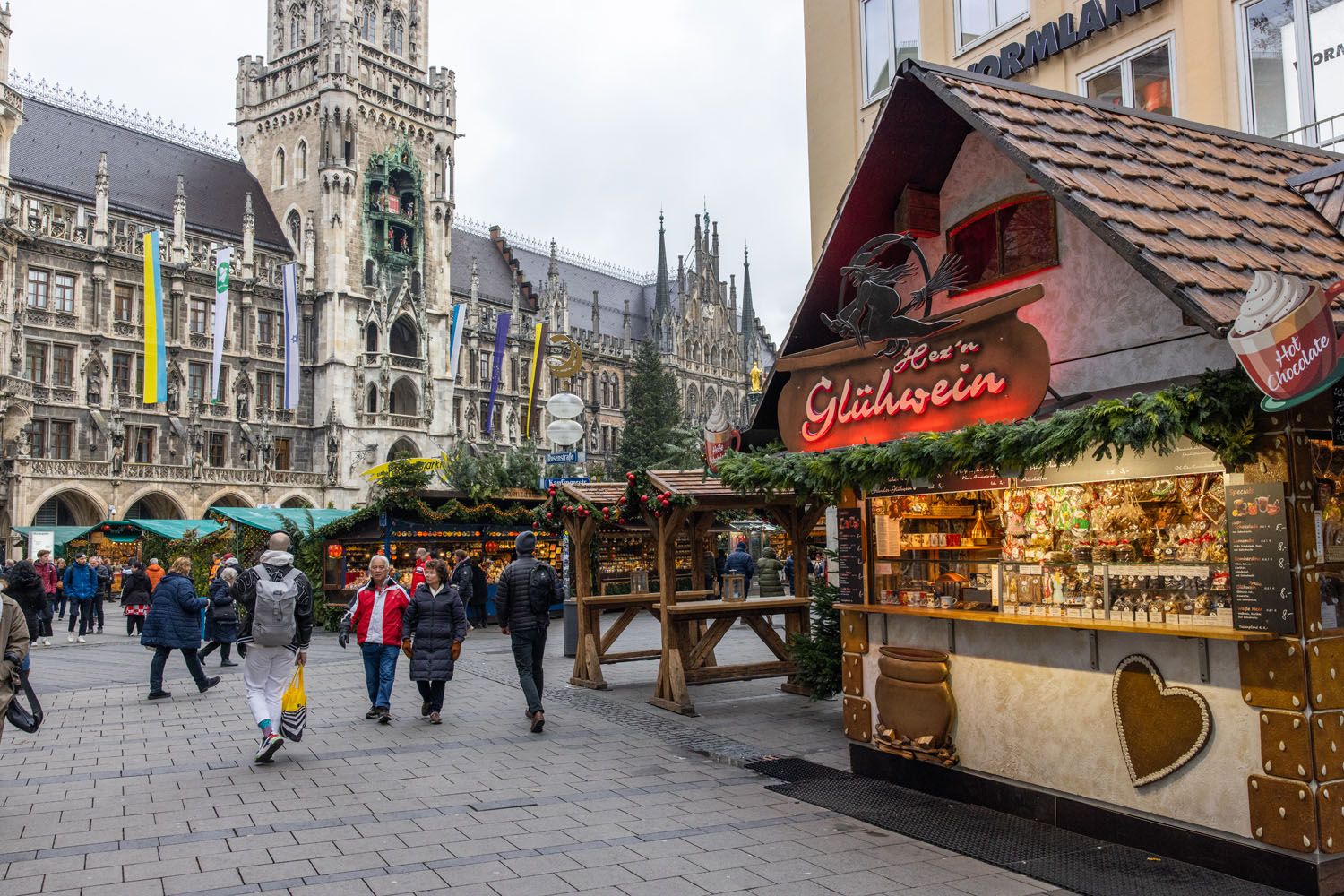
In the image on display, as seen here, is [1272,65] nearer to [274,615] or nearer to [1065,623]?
[1065,623]

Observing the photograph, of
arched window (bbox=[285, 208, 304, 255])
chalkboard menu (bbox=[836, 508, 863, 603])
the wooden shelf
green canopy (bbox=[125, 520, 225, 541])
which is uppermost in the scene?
arched window (bbox=[285, 208, 304, 255])

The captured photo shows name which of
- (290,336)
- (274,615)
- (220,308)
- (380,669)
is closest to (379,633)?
(380,669)

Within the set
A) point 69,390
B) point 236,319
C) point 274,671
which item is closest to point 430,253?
point 236,319

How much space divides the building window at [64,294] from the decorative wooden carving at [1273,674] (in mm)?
47760

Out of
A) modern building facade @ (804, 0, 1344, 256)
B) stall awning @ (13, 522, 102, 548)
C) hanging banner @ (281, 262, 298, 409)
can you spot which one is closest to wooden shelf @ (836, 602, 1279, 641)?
modern building facade @ (804, 0, 1344, 256)

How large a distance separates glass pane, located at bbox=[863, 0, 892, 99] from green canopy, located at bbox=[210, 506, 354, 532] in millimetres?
15985

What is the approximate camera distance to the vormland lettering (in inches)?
492

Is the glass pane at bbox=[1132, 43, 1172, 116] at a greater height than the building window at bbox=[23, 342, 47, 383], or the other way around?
the building window at bbox=[23, 342, 47, 383]

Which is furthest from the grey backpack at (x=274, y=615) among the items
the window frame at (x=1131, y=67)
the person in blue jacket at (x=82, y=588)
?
the person in blue jacket at (x=82, y=588)

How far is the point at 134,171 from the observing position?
5059 centimetres

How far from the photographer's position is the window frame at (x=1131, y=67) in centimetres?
1199

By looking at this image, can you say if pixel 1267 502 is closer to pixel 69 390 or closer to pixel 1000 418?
pixel 1000 418

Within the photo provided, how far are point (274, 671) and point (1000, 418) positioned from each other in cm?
655

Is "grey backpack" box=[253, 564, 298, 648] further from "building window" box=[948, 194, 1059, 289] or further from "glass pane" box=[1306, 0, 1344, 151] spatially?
"glass pane" box=[1306, 0, 1344, 151]
